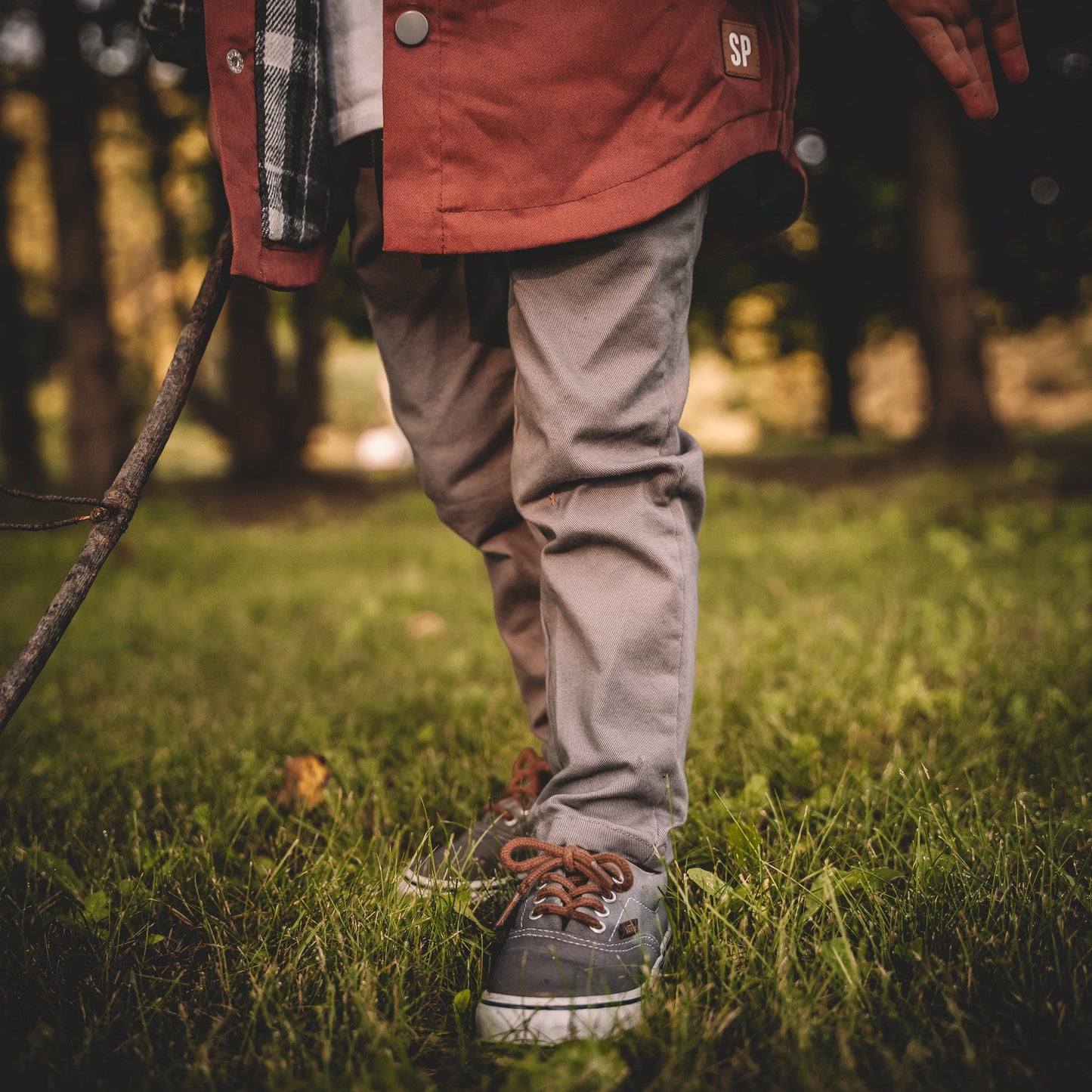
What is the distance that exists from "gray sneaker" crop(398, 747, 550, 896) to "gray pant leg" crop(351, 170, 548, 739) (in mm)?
95

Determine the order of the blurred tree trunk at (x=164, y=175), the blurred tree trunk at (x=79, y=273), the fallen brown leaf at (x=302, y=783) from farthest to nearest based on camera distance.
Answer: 1. the blurred tree trunk at (x=164, y=175)
2. the blurred tree trunk at (x=79, y=273)
3. the fallen brown leaf at (x=302, y=783)

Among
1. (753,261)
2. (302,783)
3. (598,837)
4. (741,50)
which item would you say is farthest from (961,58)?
(753,261)

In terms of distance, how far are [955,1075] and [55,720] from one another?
2179 millimetres

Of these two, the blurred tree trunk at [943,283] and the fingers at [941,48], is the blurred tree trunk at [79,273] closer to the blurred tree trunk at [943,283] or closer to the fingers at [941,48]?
the fingers at [941,48]

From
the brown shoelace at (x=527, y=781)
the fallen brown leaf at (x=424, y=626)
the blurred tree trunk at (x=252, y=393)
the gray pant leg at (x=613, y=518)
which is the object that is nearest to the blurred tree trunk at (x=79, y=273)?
the blurred tree trunk at (x=252, y=393)

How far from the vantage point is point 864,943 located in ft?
3.58

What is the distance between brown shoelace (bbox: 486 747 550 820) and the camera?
151 centimetres

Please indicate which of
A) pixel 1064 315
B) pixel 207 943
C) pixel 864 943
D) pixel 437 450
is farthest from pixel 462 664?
pixel 1064 315

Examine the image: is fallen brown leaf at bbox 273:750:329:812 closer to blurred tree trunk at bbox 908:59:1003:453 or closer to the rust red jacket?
the rust red jacket

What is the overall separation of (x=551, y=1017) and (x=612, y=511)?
25.5 inches

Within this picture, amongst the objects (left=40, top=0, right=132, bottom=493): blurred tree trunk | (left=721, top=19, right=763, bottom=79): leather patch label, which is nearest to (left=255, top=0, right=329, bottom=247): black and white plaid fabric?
(left=721, top=19, right=763, bottom=79): leather patch label

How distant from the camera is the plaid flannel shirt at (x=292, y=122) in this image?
1.18 m

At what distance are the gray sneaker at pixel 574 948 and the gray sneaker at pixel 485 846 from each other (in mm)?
123

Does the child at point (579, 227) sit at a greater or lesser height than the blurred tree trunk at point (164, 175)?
lesser
